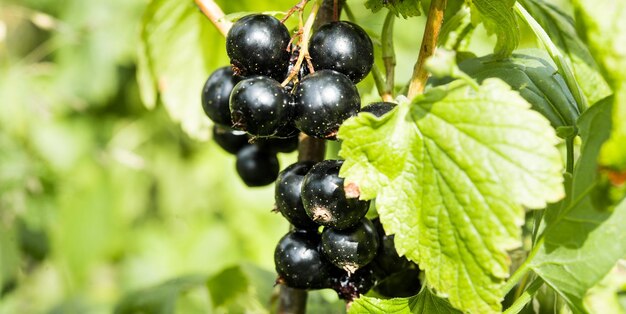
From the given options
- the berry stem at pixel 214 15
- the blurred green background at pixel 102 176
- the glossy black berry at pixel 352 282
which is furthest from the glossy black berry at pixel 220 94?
the blurred green background at pixel 102 176

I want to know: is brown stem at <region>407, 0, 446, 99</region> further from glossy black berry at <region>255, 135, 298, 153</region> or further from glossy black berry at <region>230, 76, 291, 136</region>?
glossy black berry at <region>255, 135, 298, 153</region>

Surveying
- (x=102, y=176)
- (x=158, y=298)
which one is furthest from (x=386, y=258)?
(x=102, y=176)

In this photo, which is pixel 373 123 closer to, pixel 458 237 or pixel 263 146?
pixel 458 237

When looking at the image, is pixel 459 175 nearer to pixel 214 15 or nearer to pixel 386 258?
pixel 386 258

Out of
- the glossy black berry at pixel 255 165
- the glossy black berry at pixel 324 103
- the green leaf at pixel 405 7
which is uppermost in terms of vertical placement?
the green leaf at pixel 405 7

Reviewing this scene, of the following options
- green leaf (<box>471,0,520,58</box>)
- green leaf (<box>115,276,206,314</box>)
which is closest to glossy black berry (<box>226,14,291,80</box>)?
green leaf (<box>471,0,520,58</box>)

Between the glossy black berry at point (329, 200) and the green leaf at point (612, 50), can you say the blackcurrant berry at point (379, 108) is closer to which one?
the glossy black berry at point (329, 200)

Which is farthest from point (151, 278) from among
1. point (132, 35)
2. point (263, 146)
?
point (263, 146)
